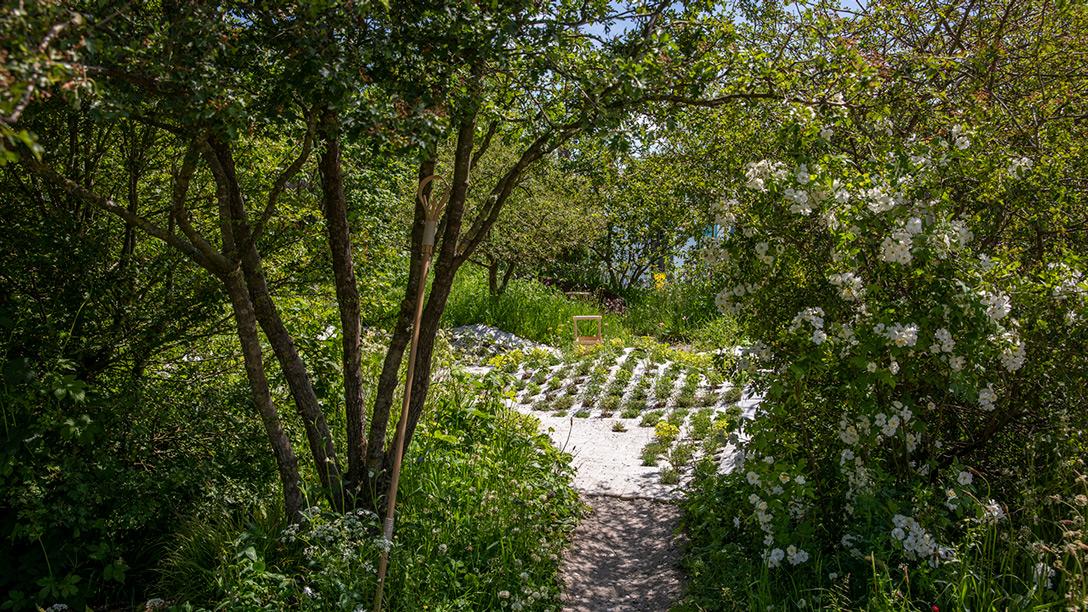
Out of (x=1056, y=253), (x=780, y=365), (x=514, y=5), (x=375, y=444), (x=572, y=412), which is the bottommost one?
(x=572, y=412)

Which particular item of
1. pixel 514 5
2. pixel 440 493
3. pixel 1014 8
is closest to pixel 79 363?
pixel 440 493

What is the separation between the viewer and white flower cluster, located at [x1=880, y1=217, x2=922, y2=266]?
314cm

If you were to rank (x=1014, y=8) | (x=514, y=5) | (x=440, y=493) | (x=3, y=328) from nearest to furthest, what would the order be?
(x=514, y=5) → (x=3, y=328) → (x=440, y=493) → (x=1014, y=8)

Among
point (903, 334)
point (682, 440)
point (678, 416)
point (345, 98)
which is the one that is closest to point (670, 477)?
point (682, 440)

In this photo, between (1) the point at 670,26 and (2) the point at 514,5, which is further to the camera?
(1) the point at 670,26

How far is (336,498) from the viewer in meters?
3.97

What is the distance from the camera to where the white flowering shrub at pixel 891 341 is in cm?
316

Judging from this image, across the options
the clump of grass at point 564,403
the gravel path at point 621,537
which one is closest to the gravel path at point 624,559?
the gravel path at point 621,537

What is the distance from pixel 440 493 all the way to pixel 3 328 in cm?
226

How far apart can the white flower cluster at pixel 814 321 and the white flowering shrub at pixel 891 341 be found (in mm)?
15

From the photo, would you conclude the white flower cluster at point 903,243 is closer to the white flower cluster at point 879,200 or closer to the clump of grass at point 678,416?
the white flower cluster at point 879,200

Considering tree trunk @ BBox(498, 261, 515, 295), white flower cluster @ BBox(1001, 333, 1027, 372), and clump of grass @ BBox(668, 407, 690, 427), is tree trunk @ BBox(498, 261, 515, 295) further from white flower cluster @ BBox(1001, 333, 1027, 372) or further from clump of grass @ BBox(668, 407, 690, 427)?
white flower cluster @ BBox(1001, 333, 1027, 372)

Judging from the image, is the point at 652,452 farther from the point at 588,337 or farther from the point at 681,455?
the point at 588,337

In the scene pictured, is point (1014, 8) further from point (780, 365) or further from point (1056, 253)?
point (780, 365)
